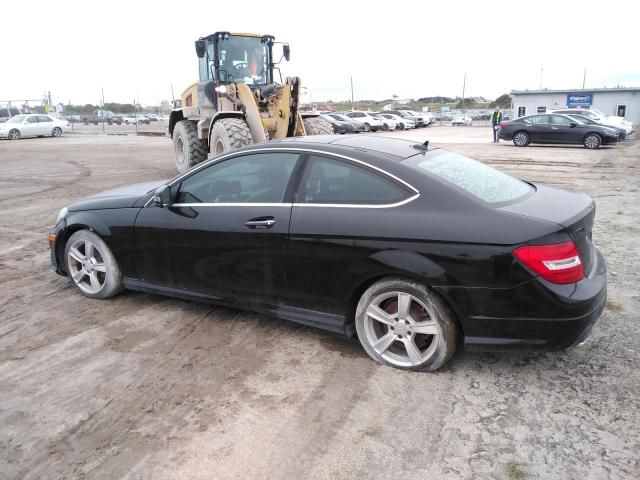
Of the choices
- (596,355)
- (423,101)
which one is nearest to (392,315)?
(596,355)

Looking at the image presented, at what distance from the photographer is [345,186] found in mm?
3609

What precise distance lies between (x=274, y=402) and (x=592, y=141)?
2139cm

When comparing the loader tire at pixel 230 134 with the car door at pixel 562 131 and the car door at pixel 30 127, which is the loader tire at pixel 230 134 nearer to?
the car door at pixel 562 131

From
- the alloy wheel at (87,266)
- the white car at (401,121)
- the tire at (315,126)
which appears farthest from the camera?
the white car at (401,121)

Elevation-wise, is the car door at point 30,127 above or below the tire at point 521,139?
above

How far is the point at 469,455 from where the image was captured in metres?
2.63

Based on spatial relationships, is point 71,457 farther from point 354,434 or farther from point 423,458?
point 423,458

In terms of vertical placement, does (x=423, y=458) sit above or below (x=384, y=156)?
below

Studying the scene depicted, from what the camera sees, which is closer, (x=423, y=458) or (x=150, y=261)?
(x=423, y=458)

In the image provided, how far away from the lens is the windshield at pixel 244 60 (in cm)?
1144

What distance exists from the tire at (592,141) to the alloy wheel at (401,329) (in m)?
20.5

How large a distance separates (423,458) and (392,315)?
1.01 m

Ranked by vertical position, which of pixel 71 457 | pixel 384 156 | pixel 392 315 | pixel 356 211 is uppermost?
pixel 384 156

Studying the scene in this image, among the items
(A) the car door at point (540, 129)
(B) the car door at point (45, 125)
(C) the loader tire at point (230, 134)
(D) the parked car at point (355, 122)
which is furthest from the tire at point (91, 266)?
(B) the car door at point (45, 125)
